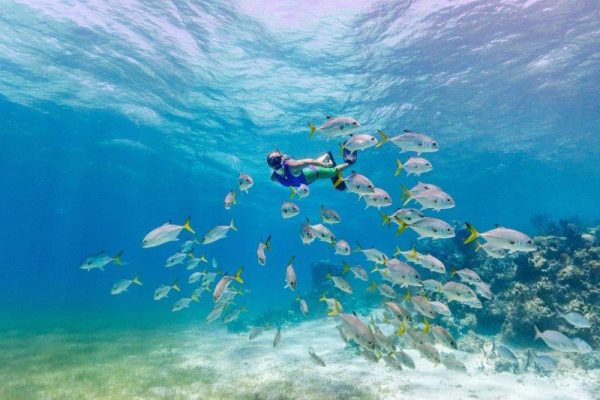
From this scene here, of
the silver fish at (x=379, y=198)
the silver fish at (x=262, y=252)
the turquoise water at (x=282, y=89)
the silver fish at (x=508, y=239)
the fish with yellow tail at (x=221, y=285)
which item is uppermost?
the turquoise water at (x=282, y=89)

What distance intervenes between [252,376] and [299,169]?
741 centimetres

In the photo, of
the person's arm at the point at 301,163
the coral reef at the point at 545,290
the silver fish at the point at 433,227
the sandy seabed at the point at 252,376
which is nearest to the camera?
the person's arm at the point at 301,163

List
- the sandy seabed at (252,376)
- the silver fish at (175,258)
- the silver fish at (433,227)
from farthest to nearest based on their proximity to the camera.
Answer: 1. the silver fish at (175,258)
2. the sandy seabed at (252,376)
3. the silver fish at (433,227)

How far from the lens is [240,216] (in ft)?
235

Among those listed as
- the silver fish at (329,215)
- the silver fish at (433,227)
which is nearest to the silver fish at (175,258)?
the silver fish at (329,215)

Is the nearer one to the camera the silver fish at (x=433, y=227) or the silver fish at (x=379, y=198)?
the silver fish at (x=433, y=227)

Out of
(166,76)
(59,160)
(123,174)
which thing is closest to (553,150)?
(166,76)

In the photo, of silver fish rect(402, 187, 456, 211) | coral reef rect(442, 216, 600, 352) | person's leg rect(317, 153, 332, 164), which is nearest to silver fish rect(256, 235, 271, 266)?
person's leg rect(317, 153, 332, 164)

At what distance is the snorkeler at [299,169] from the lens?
6508 millimetres

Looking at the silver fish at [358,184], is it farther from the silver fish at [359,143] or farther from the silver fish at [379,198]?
the silver fish at [359,143]

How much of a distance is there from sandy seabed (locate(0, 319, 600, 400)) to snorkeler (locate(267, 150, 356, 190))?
520cm

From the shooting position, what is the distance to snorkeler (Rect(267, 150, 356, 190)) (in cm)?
651

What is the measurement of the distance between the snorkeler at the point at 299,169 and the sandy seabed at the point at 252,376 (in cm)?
520

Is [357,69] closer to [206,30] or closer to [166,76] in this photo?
[206,30]
